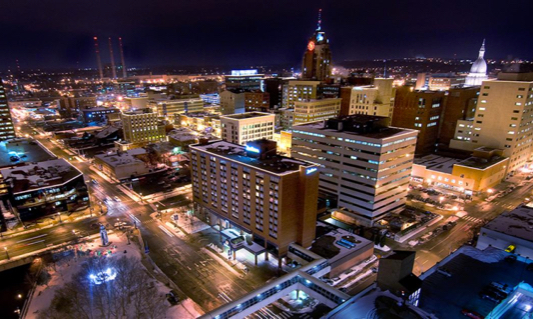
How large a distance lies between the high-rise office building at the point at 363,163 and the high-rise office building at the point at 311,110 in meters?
49.8

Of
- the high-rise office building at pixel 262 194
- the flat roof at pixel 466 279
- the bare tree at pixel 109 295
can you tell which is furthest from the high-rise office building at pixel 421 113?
the bare tree at pixel 109 295

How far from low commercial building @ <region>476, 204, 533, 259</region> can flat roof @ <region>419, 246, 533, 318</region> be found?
356 inches

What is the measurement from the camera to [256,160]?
67625mm

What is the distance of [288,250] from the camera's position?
6212 cm

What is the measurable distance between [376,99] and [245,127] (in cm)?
5321

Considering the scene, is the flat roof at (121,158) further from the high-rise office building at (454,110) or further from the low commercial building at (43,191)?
the high-rise office building at (454,110)

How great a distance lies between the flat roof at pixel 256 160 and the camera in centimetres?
6139

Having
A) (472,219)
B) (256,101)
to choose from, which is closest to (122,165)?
(256,101)

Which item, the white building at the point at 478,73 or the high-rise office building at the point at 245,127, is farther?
the white building at the point at 478,73

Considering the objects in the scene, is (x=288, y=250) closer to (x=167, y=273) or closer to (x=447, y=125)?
(x=167, y=273)

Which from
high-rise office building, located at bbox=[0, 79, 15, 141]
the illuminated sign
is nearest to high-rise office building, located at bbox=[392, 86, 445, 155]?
the illuminated sign

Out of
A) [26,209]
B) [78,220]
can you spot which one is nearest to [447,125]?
[78,220]

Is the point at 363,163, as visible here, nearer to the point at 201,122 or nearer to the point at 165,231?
the point at 165,231

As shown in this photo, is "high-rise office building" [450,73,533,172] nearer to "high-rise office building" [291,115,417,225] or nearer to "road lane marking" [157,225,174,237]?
"high-rise office building" [291,115,417,225]
